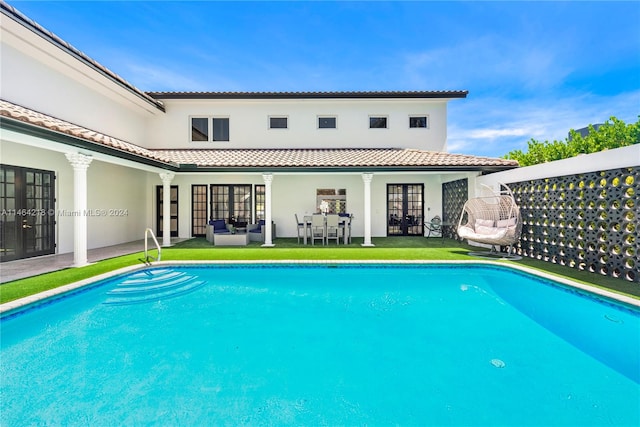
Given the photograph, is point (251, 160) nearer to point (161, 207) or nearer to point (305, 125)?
point (305, 125)

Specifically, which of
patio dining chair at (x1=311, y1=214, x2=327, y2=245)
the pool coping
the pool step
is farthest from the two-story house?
the pool step

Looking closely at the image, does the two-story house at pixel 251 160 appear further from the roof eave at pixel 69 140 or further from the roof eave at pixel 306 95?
the roof eave at pixel 69 140

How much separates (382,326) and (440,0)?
13.4 m

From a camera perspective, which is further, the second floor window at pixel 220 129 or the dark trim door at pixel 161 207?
the second floor window at pixel 220 129

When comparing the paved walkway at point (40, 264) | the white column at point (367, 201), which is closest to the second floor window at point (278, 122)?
the white column at point (367, 201)

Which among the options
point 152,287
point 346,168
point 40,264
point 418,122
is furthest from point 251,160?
point 418,122

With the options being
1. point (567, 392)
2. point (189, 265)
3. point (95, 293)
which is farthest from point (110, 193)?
point (567, 392)

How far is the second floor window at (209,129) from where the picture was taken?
1528 cm

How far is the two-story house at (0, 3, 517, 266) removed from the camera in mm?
10945

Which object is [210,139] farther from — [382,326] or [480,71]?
[480,71]

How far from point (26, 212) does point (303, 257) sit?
8328 millimetres

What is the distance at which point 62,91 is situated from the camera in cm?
1002

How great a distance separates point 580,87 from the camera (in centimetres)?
3102

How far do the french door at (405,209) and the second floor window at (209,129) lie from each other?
29.5 ft
